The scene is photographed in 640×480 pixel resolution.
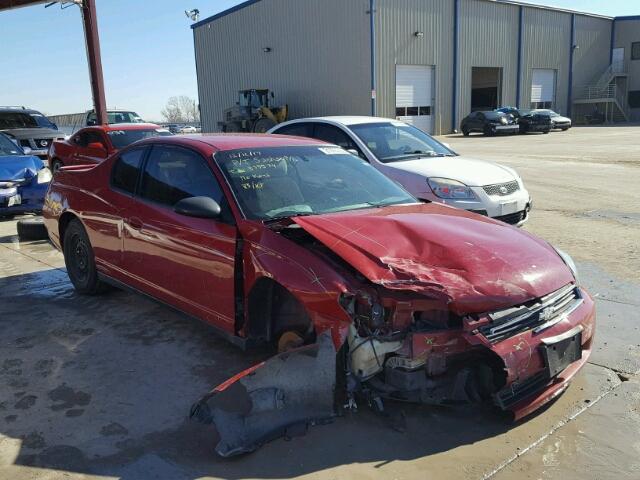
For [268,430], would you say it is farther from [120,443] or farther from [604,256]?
[604,256]

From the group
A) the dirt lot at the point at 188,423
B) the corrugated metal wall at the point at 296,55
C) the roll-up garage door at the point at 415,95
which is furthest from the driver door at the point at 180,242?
the roll-up garage door at the point at 415,95

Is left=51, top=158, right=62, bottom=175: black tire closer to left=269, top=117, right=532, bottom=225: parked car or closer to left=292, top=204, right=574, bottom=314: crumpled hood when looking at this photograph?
left=269, top=117, right=532, bottom=225: parked car

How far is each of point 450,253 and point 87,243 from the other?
12.3ft

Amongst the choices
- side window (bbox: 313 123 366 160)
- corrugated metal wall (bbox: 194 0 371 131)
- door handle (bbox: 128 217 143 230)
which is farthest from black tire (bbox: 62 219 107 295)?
corrugated metal wall (bbox: 194 0 371 131)

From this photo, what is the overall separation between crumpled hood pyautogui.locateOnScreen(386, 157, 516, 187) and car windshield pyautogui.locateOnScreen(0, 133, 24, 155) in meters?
7.55

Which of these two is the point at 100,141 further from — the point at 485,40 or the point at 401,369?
the point at 485,40

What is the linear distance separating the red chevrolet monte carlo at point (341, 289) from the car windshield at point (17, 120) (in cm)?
1635

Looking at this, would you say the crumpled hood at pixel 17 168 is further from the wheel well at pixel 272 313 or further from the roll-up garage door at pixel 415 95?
the roll-up garage door at pixel 415 95

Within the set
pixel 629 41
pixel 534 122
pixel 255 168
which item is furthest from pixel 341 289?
pixel 629 41

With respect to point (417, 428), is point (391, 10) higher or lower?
higher

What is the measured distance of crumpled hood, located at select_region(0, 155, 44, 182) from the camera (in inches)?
377

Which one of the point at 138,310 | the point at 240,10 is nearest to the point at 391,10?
the point at 240,10

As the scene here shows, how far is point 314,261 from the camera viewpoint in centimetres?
321

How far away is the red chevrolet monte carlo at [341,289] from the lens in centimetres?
295
